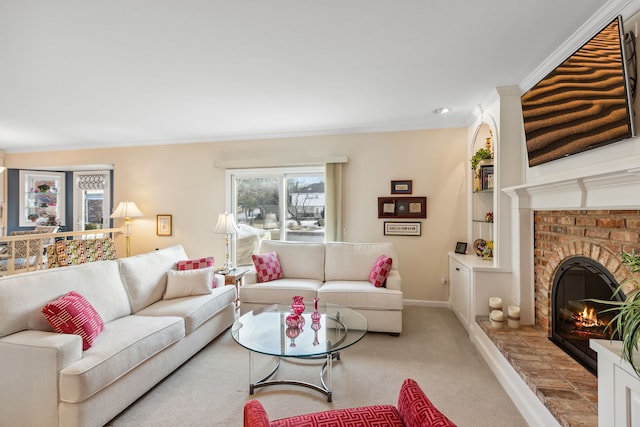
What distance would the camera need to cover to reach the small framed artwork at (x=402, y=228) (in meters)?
4.12

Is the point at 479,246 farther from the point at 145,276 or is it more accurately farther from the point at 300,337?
the point at 145,276

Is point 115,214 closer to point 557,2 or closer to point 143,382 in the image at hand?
point 143,382

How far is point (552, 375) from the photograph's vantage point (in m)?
1.86

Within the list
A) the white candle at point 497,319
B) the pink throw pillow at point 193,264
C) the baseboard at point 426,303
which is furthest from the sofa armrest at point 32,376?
the baseboard at point 426,303

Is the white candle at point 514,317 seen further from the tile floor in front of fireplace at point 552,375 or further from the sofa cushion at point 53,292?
the sofa cushion at point 53,292

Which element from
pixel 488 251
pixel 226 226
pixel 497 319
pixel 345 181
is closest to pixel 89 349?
pixel 226 226

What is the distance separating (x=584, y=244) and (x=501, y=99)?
5.18 feet

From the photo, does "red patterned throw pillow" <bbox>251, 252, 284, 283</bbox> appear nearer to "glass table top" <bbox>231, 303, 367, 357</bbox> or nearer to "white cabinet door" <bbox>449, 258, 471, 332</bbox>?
"glass table top" <bbox>231, 303, 367, 357</bbox>

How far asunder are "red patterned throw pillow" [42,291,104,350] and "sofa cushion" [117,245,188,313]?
689 millimetres

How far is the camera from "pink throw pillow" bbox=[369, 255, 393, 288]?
131 inches

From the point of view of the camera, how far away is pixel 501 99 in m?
2.89

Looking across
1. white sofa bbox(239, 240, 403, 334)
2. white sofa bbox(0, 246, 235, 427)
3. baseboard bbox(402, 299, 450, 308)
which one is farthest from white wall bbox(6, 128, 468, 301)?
white sofa bbox(0, 246, 235, 427)

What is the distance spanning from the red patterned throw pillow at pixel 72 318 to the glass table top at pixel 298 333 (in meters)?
0.89

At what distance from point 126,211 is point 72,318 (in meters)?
3.31
